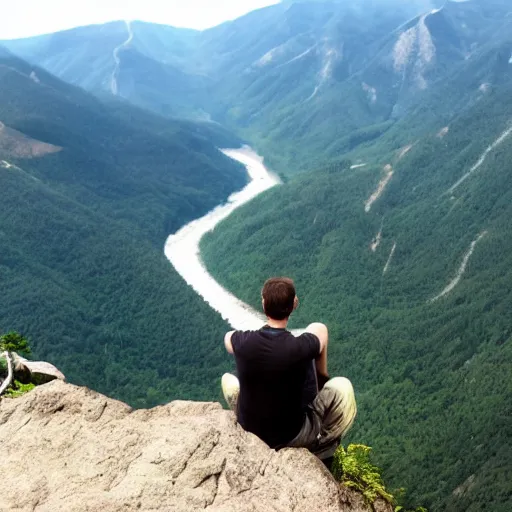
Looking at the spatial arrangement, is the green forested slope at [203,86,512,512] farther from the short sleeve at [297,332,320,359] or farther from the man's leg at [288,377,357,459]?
the short sleeve at [297,332,320,359]

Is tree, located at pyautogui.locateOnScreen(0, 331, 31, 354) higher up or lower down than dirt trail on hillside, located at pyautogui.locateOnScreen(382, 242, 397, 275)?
higher up

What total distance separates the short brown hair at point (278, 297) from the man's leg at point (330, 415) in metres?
3.26

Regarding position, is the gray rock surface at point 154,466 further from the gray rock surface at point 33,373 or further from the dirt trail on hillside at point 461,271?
the dirt trail on hillside at point 461,271

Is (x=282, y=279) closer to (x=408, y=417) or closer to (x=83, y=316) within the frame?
(x=408, y=417)

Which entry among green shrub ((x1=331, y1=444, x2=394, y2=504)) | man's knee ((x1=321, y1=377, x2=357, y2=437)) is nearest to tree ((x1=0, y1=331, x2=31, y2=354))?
green shrub ((x1=331, y1=444, x2=394, y2=504))

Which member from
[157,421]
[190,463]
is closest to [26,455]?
[157,421]

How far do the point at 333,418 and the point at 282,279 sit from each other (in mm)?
4853

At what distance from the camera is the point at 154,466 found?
15.6m

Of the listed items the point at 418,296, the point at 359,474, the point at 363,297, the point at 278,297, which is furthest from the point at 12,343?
the point at 418,296

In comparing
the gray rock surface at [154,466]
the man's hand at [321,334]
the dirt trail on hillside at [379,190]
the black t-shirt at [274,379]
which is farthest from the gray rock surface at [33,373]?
the dirt trail on hillside at [379,190]

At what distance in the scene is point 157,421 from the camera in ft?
58.7

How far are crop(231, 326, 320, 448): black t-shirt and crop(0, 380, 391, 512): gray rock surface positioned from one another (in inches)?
22.9

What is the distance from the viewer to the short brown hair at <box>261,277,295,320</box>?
14.7m

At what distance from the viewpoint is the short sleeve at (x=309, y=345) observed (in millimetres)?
15094
